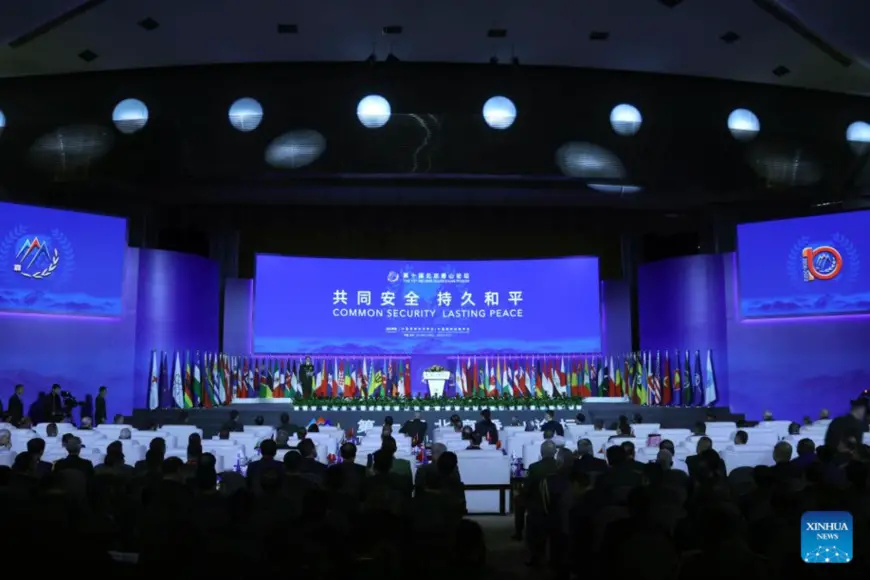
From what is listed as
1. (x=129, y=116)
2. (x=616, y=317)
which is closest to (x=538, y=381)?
(x=616, y=317)

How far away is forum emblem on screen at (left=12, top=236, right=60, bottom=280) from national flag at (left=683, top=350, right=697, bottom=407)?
12354mm

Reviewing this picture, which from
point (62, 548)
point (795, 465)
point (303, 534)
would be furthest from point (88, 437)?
point (795, 465)

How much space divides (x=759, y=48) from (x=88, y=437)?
12.9 metres

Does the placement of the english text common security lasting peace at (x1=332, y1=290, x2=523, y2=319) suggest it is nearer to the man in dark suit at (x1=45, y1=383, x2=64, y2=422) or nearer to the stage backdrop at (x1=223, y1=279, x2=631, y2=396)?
the stage backdrop at (x1=223, y1=279, x2=631, y2=396)

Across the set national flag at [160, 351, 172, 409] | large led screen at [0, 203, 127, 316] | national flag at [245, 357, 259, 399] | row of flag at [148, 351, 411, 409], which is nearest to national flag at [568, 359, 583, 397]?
row of flag at [148, 351, 411, 409]

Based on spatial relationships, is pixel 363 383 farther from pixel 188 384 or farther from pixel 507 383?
pixel 188 384

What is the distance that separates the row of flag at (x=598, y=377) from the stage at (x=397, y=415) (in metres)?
1.89

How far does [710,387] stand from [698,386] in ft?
0.82

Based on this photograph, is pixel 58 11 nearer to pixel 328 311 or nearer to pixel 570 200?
pixel 328 311

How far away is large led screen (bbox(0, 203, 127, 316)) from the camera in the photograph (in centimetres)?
1382

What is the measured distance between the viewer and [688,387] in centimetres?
1622

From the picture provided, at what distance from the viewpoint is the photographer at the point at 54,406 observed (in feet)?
43.3

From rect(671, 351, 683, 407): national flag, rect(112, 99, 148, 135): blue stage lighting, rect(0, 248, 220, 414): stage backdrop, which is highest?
rect(112, 99, 148, 135): blue stage lighting

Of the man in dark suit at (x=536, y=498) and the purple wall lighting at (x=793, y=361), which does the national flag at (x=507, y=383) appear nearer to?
the purple wall lighting at (x=793, y=361)
